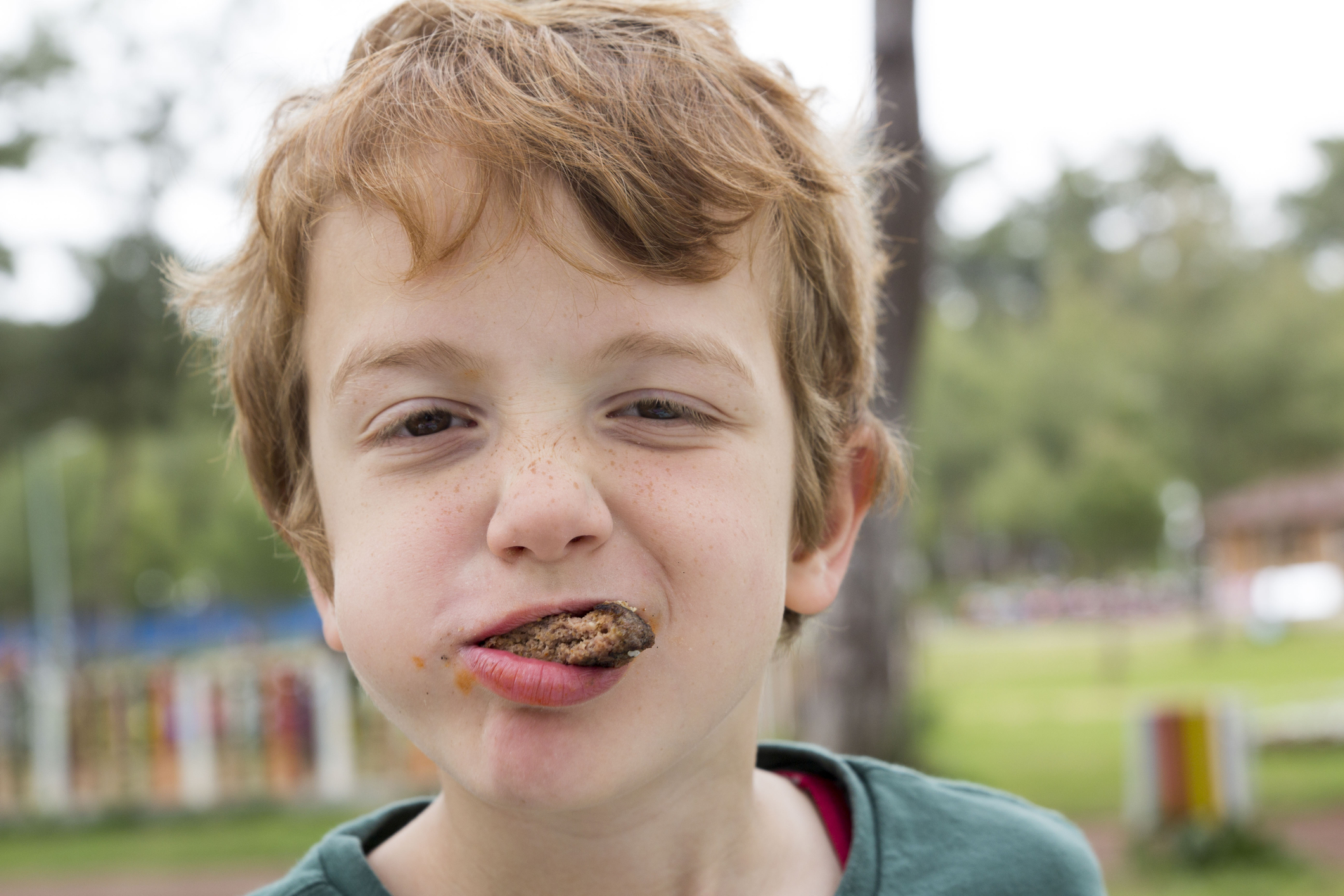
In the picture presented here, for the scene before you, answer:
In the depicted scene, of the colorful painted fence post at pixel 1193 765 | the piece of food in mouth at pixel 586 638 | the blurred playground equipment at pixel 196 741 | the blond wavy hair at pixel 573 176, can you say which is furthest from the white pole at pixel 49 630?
the piece of food in mouth at pixel 586 638

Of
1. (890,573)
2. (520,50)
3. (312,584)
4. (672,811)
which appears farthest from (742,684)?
(890,573)

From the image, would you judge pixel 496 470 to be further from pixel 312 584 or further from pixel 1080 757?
pixel 1080 757

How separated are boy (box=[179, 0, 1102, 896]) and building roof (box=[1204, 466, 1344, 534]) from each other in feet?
108

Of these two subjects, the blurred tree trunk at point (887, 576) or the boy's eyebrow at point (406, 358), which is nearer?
the boy's eyebrow at point (406, 358)

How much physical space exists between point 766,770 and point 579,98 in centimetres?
112

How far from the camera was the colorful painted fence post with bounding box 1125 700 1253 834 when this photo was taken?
291 inches

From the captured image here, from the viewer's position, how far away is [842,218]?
5.83 ft

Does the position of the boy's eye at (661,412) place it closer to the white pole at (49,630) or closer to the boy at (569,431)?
the boy at (569,431)

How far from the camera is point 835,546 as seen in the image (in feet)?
5.87

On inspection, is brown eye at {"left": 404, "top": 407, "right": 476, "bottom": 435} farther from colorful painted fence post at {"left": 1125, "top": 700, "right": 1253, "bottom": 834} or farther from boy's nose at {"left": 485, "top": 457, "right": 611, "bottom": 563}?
colorful painted fence post at {"left": 1125, "top": 700, "right": 1253, "bottom": 834}

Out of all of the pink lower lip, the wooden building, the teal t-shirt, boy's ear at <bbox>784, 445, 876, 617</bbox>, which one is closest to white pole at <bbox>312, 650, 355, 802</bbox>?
the teal t-shirt

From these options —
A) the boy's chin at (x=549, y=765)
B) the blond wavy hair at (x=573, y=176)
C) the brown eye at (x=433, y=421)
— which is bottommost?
the boy's chin at (x=549, y=765)

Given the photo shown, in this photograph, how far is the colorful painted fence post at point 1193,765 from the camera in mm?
7391

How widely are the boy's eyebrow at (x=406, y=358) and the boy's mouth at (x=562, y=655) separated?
30cm
